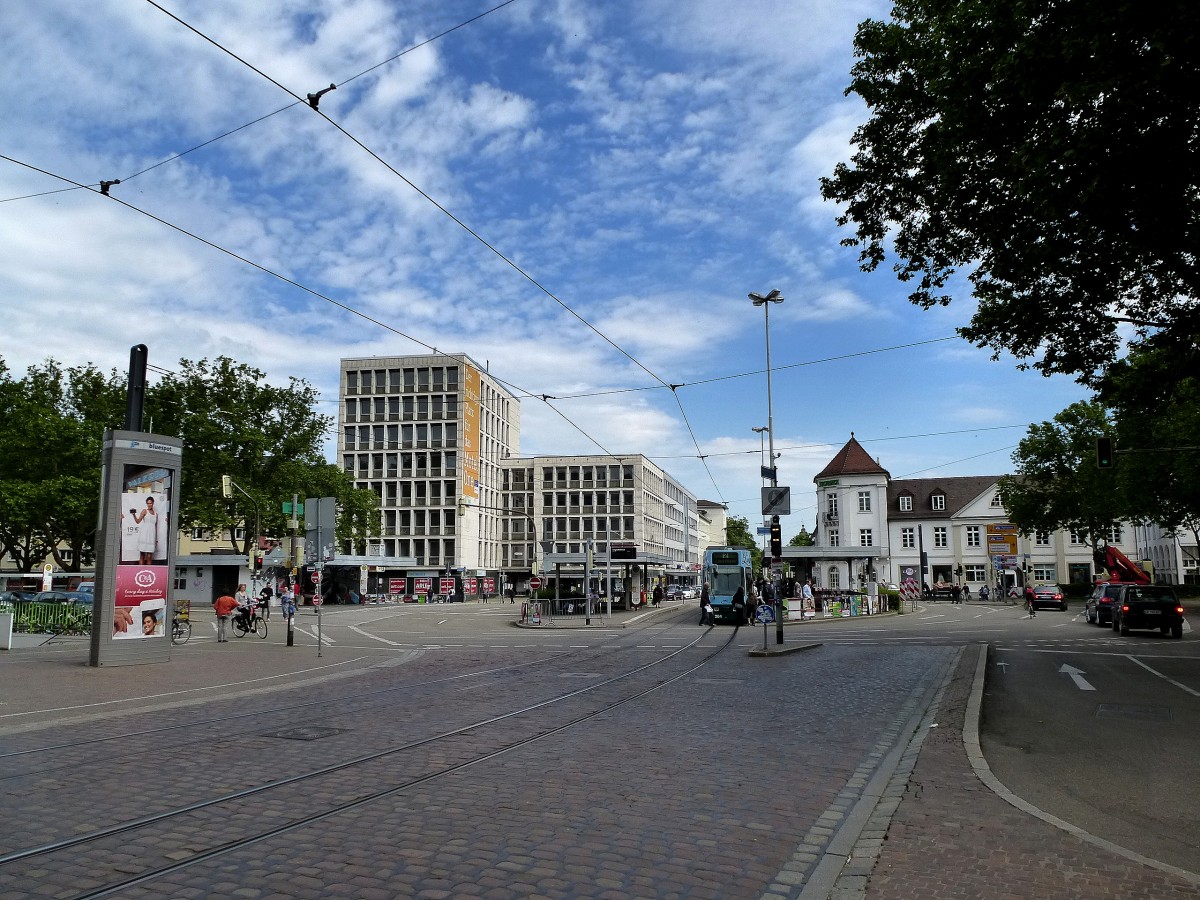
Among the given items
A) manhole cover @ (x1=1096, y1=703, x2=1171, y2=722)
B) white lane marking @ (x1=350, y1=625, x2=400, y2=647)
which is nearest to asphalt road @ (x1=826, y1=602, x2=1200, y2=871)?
manhole cover @ (x1=1096, y1=703, x2=1171, y2=722)

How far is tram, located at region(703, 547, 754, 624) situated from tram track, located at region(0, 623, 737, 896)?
26283mm

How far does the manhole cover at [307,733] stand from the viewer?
34.2 ft

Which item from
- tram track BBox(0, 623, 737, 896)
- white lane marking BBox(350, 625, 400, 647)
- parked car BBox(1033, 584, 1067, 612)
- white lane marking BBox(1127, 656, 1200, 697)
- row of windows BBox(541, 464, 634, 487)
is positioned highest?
row of windows BBox(541, 464, 634, 487)

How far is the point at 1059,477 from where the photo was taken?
7069 centimetres

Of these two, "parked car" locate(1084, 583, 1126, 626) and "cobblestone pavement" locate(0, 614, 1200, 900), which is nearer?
"cobblestone pavement" locate(0, 614, 1200, 900)

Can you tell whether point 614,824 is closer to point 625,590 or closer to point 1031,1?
point 1031,1

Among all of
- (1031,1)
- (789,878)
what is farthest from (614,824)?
(1031,1)

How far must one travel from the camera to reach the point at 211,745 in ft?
32.2

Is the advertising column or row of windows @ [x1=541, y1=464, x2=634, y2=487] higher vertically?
row of windows @ [x1=541, y1=464, x2=634, y2=487]

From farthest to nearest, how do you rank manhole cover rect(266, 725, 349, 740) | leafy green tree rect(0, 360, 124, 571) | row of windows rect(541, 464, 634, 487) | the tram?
1. row of windows rect(541, 464, 634, 487)
2. leafy green tree rect(0, 360, 124, 571)
3. the tram
4. manhole cover rect(266, 725, 349, 740)

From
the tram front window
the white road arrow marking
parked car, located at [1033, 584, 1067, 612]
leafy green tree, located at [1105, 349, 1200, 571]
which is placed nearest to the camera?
the white road arrow marking

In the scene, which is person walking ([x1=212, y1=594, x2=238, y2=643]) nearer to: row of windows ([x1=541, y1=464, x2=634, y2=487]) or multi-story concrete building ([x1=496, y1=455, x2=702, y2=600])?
multi-story concrete building ([x1=496, y1=455, x2=702, y2=600])

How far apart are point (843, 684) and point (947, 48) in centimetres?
1052

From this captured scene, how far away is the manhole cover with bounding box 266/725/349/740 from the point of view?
34.2ft
